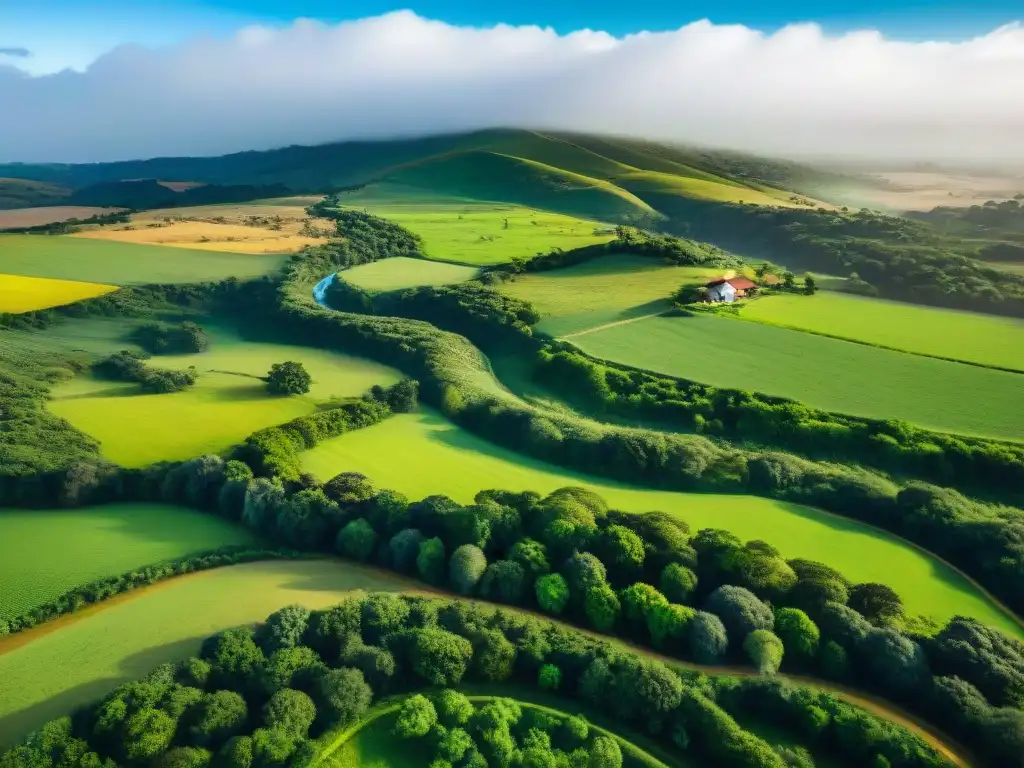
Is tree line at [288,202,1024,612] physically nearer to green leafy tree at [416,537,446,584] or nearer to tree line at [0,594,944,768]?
tree line at [0,594,944,768]

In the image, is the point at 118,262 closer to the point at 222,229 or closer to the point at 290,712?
the point at 222,229

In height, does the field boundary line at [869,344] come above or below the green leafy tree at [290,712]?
above

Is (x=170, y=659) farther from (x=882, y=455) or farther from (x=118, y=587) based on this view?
(x=882, y=455)

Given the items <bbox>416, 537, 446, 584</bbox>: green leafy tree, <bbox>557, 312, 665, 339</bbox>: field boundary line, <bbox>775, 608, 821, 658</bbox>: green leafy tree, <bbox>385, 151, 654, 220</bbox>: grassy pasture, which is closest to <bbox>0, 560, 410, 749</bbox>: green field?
<bbox>416, 537, 446, 584</bbox>: green leafy tree

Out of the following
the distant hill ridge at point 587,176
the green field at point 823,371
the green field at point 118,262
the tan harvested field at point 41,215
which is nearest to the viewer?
the green field at point 823,371

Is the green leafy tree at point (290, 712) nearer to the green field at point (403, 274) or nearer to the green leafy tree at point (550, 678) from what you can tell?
the green leafy tree at point (550, 678)

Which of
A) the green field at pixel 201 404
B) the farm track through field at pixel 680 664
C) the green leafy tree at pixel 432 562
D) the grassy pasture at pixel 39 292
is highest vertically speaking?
the grassy pasture at pixel 39 292

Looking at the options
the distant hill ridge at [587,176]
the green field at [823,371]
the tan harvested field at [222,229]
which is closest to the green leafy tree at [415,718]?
the green field at [823,371]

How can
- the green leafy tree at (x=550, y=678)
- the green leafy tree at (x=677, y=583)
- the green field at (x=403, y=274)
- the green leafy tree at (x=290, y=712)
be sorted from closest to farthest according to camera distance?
the green leafy tree at (x=290, y=712), the green leafy tree at (x=550, y=678), the green leafy tree at (x=677, y=583), the green field at (x=403, y=274)
